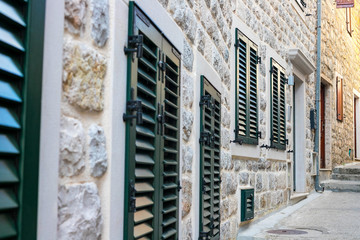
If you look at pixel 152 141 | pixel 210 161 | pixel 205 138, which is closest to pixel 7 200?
pixel 152 141

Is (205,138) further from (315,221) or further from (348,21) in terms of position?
(348,21)

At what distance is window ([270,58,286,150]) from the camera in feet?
27.6

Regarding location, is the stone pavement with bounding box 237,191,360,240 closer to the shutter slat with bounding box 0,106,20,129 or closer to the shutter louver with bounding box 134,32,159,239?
the shutter louver with bounding box 134,32,159,239

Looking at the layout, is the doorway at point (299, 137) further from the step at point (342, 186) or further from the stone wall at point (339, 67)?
the stone wall at point (339, 67)

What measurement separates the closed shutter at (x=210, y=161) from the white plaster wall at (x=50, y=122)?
260 cm

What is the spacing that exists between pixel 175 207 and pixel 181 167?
0.37 meters

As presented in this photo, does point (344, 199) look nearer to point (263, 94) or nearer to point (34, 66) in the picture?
point (263, 94)

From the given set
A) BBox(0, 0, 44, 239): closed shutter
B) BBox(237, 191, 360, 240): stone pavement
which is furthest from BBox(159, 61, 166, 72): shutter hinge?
BBox(237, 191, 360, 240): stone pavement

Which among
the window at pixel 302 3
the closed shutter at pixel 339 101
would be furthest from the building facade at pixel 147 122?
the closed shutter at pixel 339 101

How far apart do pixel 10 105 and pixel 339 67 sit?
14543 mm

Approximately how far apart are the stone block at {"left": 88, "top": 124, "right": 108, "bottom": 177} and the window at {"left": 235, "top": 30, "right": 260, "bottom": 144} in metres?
4.50

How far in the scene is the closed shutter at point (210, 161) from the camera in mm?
4227

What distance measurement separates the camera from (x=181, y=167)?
358 cm

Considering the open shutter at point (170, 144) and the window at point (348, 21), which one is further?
the window at point (348, 21)
